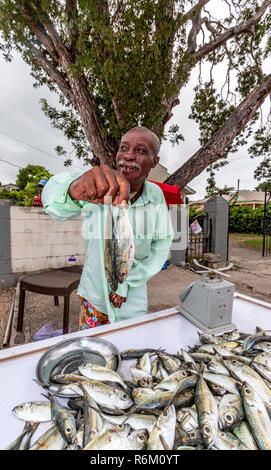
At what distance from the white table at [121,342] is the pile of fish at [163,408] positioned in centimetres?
7

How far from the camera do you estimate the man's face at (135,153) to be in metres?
1.63

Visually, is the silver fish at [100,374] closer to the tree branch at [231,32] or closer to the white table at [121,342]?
the white table at [121,342]

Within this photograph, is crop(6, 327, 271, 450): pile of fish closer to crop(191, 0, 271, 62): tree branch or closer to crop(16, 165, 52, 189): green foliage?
crop(191, 0, 271, 62): tree branch

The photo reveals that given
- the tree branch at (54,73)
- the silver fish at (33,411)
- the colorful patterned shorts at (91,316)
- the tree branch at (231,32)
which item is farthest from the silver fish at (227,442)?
the tree branch at (231,32)

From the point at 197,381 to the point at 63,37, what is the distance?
671cm

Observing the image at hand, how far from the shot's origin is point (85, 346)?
1.28 meters

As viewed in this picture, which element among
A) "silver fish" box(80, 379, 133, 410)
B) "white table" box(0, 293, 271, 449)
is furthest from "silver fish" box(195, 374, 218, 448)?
"white table" box(0, 293, 271, 449)

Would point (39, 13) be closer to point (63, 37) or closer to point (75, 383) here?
point (63, 37)

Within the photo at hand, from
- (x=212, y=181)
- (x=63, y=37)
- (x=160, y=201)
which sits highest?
(x=63, y=37)

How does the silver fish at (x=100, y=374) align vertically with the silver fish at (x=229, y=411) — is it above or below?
above

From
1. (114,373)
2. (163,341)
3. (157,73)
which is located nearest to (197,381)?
(114,373)

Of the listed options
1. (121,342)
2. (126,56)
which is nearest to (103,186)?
(121,342)

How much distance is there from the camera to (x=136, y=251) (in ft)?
6.40

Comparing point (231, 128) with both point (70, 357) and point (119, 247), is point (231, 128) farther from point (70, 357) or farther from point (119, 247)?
point (70, 357)
